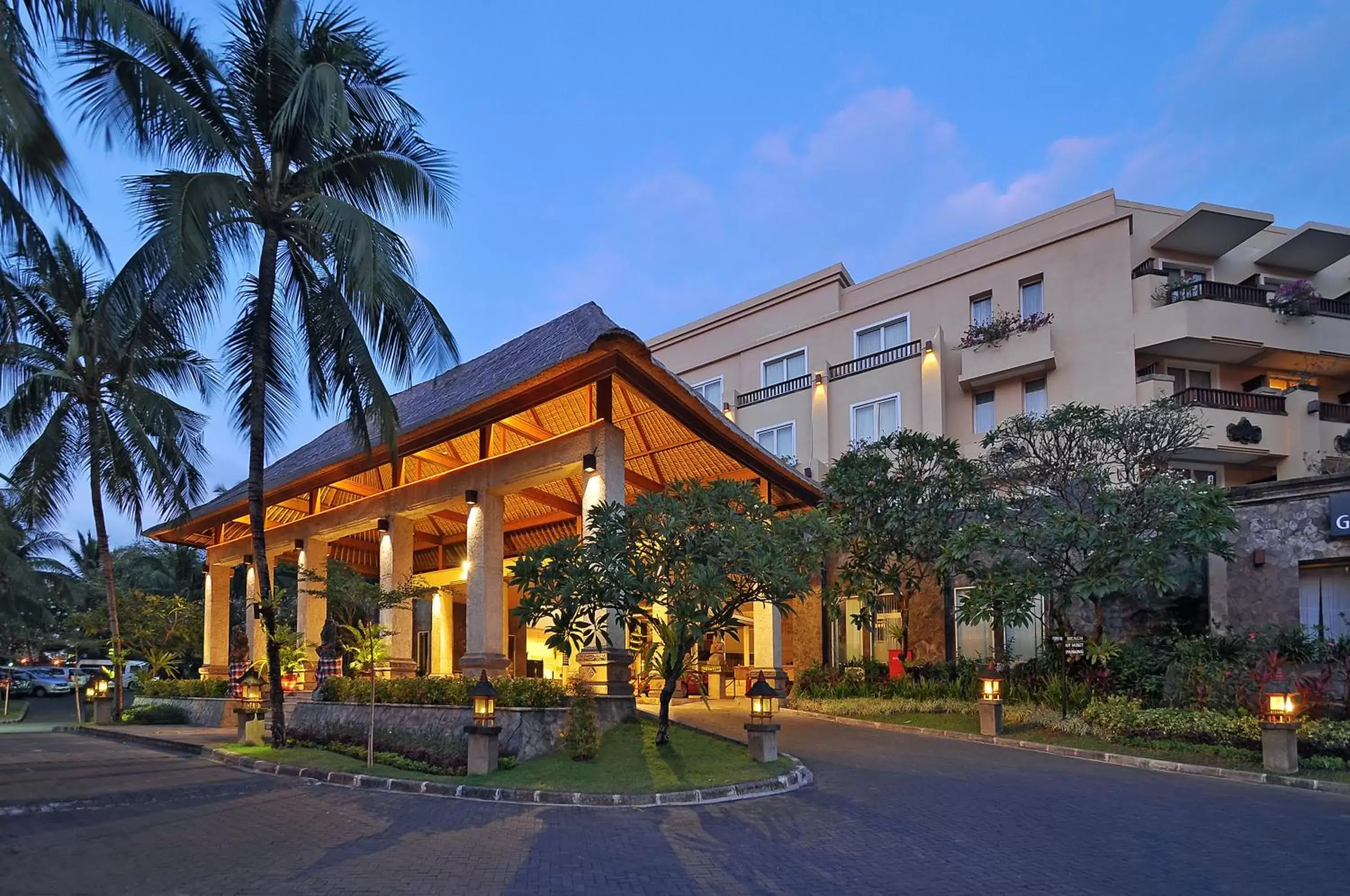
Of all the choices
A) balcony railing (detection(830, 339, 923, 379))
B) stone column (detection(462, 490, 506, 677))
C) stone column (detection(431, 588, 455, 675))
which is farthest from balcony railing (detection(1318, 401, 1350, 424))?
stone column (detection(431, 588, 455, 675))

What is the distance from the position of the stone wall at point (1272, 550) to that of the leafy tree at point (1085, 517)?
97 centimetres

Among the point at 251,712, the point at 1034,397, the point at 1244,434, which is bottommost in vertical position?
the point at 251,712

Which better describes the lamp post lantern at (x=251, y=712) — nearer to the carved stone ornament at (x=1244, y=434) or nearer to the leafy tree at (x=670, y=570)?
the leafy tree at (x=670, y=570)

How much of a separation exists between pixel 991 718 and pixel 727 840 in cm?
914

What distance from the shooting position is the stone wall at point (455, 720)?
13359 millimetres

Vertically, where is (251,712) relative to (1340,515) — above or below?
below

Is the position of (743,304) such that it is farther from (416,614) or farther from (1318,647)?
(1318,647)

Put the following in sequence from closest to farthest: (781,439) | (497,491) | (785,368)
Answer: (497,491) < (781,439) < (785,368)

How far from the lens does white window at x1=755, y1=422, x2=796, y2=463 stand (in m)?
30.1

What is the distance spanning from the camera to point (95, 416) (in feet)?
71.8

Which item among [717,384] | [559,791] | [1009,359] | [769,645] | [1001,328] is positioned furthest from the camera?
[717,384]

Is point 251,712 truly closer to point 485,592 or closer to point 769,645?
point 485,592

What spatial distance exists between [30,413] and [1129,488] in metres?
24.0

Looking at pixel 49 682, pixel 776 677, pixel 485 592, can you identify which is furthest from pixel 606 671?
pixel 49 682
